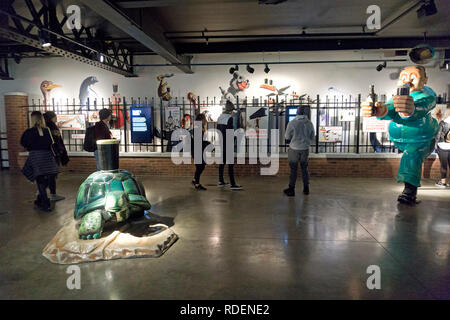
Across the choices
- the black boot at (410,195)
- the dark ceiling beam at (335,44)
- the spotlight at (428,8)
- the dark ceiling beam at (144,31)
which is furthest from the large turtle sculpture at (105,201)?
the spotlight at (428,8)

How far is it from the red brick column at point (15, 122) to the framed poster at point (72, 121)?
1.13 meters

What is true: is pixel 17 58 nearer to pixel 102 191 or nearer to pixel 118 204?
pixel 102 191

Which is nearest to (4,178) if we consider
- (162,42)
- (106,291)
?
(162,42)

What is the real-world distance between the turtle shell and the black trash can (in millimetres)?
132

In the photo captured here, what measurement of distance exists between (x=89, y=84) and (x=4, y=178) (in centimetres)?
373

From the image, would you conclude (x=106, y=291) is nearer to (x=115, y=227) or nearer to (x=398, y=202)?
(x=115, y=227)

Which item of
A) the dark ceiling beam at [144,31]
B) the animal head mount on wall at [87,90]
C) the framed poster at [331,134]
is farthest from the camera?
the animal head mount on wall at [87,90]

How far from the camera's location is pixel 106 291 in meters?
2.61

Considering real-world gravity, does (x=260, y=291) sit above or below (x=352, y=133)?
below

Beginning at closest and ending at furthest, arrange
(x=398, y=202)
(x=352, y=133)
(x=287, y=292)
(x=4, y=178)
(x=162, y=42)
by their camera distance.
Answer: (x=287, y=292) → (x=398, y=202) → (x=162, y=42) → (x=4, y=178) → (x=352, y=133)

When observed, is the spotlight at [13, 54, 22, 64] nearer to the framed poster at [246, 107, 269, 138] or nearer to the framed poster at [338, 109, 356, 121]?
the framed poster at [246, 107, 269, 138]

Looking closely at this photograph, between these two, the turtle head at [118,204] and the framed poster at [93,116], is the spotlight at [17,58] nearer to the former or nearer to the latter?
the framed poster at [93,116]

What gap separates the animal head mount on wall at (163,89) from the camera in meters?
9.48

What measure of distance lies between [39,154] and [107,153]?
186cm
